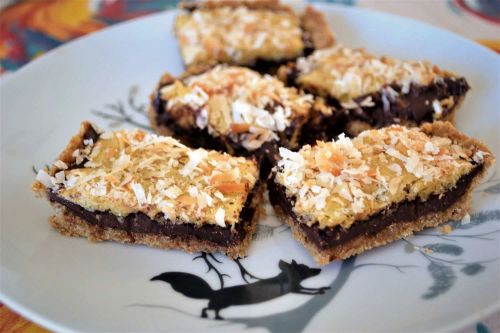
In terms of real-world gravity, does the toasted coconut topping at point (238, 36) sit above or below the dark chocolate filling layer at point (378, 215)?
below

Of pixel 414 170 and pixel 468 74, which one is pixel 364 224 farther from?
pixel 468 74

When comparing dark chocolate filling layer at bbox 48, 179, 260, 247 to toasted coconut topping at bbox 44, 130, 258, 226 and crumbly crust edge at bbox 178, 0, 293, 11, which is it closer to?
toasted coconut topping at bbox 44, 130, 258, 226

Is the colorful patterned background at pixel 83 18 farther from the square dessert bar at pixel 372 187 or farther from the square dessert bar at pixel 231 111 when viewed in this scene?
the square dessert bar at pixel 372 187

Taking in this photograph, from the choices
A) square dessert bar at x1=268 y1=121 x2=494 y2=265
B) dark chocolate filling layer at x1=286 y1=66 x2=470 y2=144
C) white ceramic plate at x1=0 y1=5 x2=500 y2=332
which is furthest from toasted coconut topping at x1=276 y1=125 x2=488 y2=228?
dark chocolate filling layer at x1=286 y1=66 x2=470 y2=144

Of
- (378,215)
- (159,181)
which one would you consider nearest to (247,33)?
(159,181)

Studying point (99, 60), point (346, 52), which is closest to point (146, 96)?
point (99, 60)

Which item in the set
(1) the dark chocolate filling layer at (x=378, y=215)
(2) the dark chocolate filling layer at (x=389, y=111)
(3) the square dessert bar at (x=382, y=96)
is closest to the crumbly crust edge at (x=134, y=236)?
(1) the dark chocolate filling layer at (x=378, y=215)
